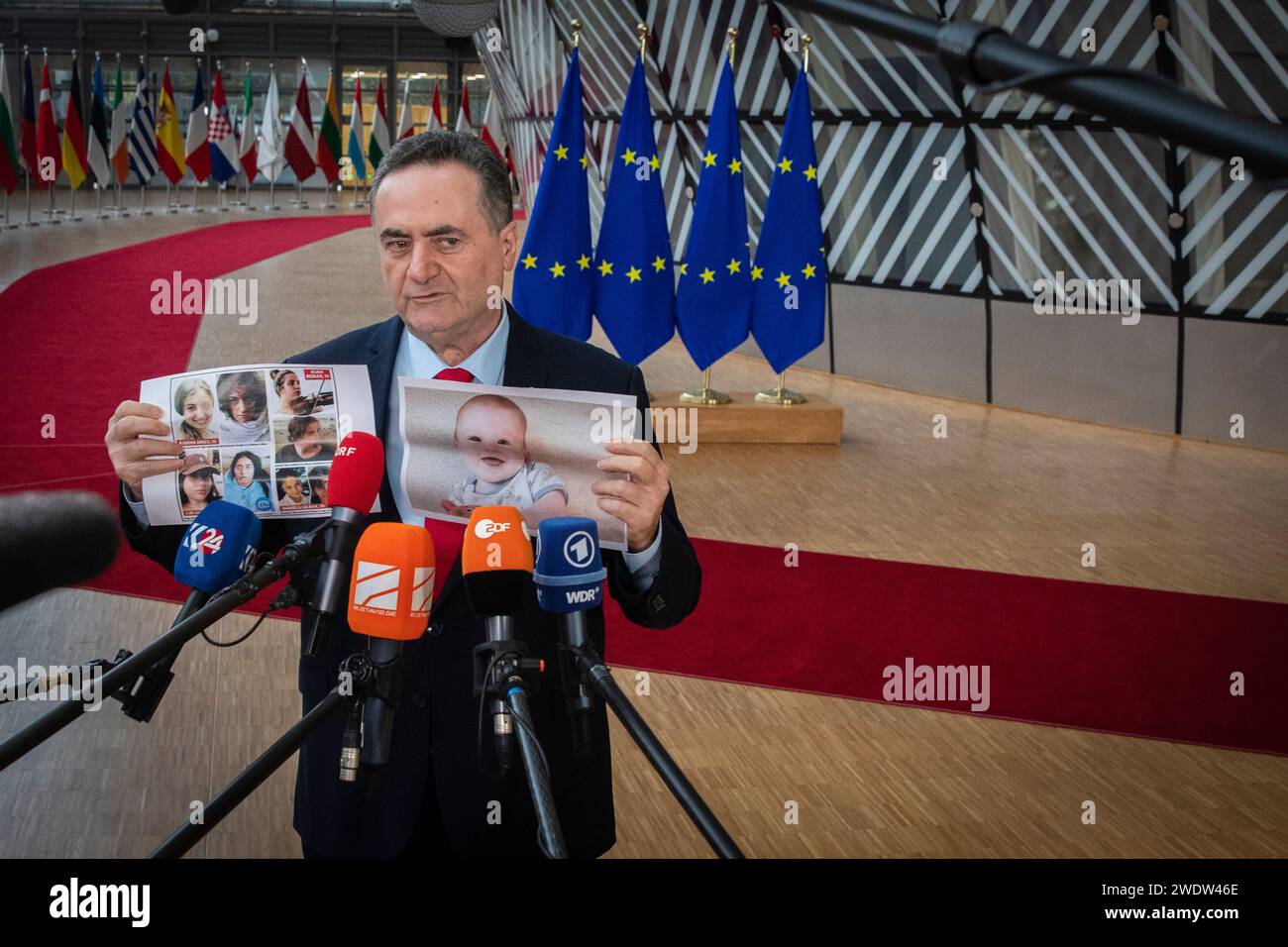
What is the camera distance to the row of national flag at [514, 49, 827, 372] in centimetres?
930

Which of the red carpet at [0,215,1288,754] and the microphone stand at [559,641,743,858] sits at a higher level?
the microphone stand at [559,641,743,858]

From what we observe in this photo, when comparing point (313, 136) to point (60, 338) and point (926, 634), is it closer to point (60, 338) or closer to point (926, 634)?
point (60, 338)

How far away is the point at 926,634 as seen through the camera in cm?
565

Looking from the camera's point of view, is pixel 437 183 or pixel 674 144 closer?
pixel 437 183

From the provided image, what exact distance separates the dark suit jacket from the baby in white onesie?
24 cm

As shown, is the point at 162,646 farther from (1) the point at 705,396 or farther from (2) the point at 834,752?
(1) the point at 705,396

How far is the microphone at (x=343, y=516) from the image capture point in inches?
60.4

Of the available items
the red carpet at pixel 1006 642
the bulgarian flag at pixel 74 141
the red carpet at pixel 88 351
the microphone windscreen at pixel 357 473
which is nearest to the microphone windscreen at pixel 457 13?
the microphone windscreen at pixel 357 473

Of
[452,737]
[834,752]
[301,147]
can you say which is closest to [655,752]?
[452,737]

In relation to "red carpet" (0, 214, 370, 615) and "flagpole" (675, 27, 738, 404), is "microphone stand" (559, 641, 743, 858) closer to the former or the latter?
"red carpet" (0, 214, 370, 615)

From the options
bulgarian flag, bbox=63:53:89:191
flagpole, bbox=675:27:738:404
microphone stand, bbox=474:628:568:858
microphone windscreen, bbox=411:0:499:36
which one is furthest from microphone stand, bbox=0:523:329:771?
bulgarian flag, bbox=63:53:89:191

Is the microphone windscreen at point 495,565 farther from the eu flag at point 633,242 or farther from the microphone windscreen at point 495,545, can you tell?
the eu flag at point 633,242

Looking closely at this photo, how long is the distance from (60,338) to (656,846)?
1026cm
